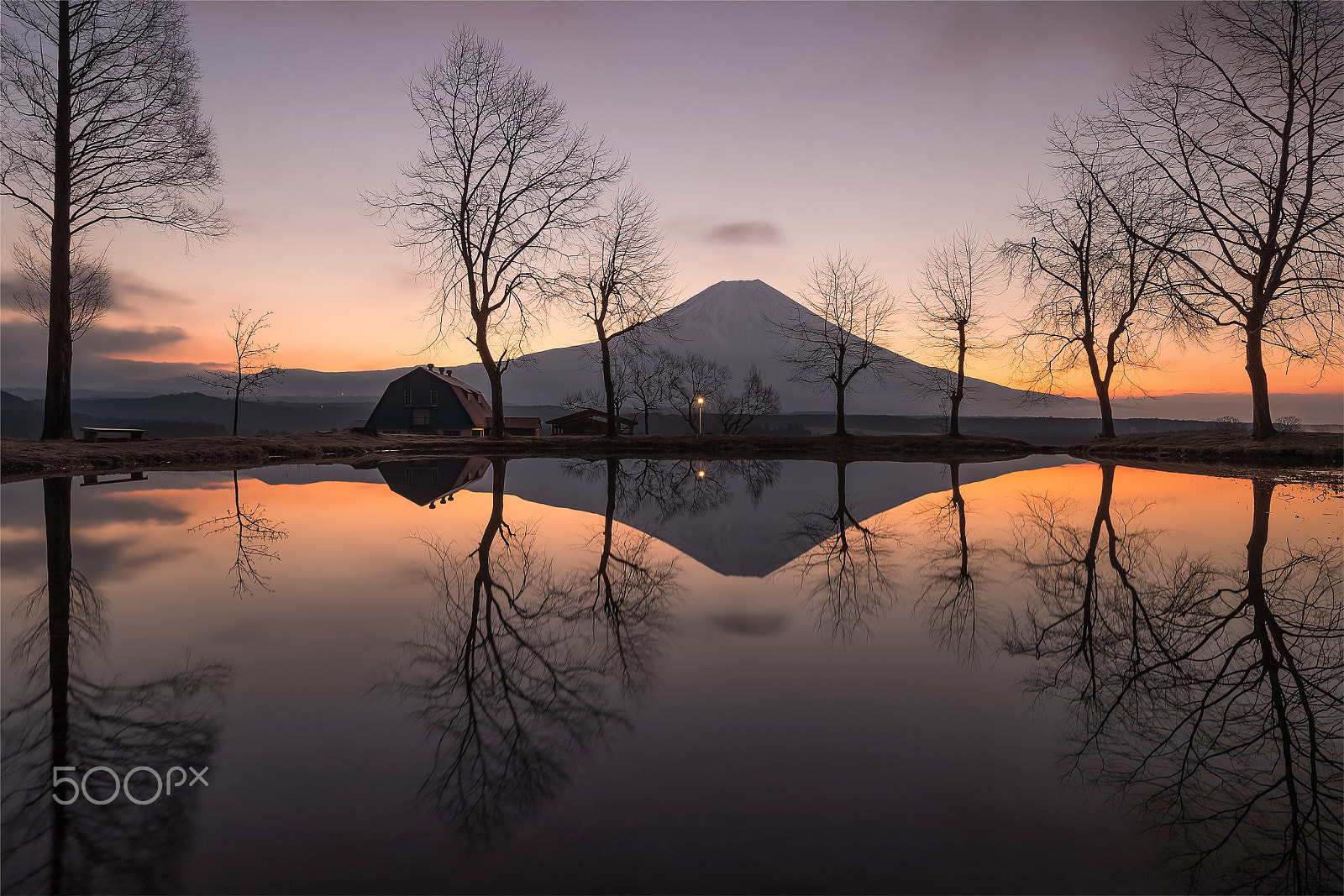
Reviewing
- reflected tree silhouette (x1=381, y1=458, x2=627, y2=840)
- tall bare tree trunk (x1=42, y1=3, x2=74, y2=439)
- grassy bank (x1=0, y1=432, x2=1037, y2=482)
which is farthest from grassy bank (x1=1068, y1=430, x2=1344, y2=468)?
tall bare tree trunk (x1=42, y1=3, x2=74, y2=439)

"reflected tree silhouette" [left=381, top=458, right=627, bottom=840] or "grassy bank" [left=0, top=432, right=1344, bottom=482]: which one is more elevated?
"grassy bank" [left=0, top=432, right=1344, bottom=482]

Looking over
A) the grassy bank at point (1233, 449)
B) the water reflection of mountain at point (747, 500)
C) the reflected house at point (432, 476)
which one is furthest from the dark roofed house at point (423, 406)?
the grassy bank at point (1233, 449)

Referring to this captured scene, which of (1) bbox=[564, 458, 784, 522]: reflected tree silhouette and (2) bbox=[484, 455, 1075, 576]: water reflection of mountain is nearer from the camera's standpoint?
(2) bbox=[484, 455, 1075, 576]: water reflection of mountain

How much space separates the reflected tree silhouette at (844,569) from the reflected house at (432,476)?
683cm

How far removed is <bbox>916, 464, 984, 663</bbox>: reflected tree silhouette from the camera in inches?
189

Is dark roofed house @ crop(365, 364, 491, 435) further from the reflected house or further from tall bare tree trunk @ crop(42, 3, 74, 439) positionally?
tall bare tree trunk @ crop(42, 3, 74, 439)

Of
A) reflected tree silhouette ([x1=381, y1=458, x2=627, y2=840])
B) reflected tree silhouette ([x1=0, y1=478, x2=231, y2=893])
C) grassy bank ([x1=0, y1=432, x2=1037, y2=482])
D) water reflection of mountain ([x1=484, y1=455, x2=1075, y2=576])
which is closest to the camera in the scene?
reflected tree silhouette ([x1=0, y1=478, x2=231, y2=893])

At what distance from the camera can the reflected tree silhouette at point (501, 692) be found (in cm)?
275

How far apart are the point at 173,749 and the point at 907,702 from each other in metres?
3.55

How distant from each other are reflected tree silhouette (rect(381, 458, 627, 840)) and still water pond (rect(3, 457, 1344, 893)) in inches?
0.9

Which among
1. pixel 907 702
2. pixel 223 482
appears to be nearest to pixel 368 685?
pixel 907 702

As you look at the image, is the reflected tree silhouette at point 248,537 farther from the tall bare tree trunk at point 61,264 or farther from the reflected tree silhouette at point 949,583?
the tall bare tree trunk at point 61,264

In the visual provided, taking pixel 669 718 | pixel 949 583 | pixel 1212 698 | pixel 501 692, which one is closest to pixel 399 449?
pixel 949 583

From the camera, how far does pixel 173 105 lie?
20656 mm
